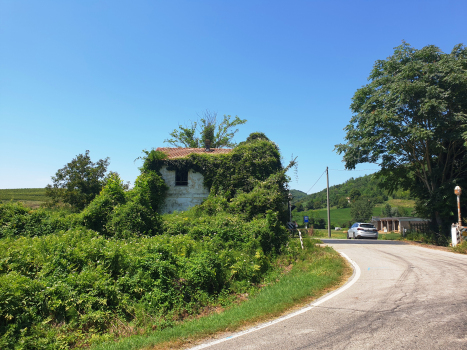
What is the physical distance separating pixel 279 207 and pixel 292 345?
12.9 meters

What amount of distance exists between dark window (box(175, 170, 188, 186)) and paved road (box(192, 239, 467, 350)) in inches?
646

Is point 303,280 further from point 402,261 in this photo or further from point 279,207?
point 279,207

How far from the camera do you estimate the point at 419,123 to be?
20.9 metres

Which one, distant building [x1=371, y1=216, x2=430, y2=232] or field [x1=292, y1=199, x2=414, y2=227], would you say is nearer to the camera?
distant building [x1=371, y1=216, x2=430, y2=232]

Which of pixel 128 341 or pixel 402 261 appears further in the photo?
pixel 402 261

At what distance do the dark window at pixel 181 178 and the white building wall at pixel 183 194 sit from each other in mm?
246

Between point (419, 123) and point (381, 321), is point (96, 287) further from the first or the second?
point (419, 123)

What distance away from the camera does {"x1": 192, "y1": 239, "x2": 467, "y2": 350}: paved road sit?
15.1 ft

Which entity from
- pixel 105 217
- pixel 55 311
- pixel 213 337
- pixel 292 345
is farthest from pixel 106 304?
pixel 105 217

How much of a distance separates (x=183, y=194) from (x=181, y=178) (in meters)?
1.24

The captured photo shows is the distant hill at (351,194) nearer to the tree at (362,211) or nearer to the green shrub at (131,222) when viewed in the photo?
the tree at (362,211)

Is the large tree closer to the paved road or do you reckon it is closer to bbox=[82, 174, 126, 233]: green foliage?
the paved road

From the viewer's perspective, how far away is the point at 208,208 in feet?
61.6

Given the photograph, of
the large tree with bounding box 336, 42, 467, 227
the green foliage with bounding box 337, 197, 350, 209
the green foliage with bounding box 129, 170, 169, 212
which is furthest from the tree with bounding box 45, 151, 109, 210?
the green foliage with bounding box 337, 197, 350, 209
